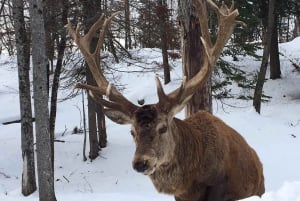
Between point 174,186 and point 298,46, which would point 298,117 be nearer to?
point 298,46

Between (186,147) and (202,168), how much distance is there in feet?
0.96

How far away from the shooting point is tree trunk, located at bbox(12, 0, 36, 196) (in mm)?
12133

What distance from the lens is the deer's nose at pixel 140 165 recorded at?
15.5 feet

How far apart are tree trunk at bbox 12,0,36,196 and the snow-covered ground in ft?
1.98


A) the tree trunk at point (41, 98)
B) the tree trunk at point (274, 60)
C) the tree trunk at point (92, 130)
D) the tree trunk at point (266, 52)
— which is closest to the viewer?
the tree trunk at point (41, 98)

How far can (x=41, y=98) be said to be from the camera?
9227 millimetres

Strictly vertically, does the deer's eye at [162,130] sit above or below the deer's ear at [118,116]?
below

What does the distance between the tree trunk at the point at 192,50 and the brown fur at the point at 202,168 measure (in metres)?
2.34

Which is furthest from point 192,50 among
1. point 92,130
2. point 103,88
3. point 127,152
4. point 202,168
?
point 127,152

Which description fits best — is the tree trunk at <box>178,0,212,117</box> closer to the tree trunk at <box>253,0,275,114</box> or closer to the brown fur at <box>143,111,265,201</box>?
the brown fur at <box>143,111,265,201</box>

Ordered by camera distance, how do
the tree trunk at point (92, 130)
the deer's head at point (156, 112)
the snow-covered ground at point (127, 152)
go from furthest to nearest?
1. the tree trunk at point (92, 130)
2. the snow-covered ground at point (127, 152)
3. the deer's head at point (156, 112)

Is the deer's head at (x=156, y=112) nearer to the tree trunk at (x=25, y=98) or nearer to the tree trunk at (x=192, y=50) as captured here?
the tree trunk at (x=192, y=50)

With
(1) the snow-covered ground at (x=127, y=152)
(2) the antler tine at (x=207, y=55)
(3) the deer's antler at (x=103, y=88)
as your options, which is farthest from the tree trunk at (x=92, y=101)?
(2) the antler tine at (x=207, y=55)

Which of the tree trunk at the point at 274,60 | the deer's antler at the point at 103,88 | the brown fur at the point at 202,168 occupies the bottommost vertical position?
the tree trunk at the point at 274,60
